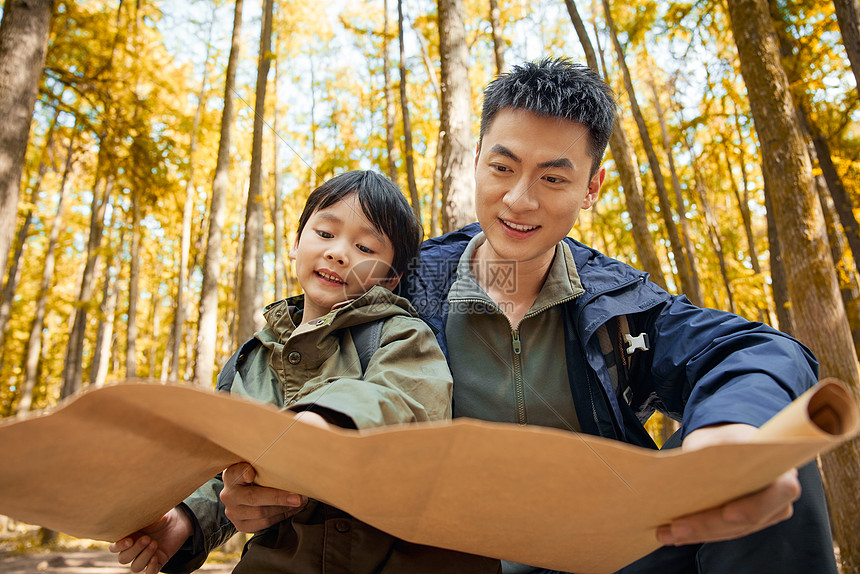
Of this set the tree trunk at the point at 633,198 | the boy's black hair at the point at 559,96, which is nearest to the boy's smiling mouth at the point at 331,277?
the boy's black hair at the point at 559,96

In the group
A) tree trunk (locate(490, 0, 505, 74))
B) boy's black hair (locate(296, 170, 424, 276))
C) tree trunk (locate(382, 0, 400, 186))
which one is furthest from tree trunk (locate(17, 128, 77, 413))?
boy's black hair (locate(296, 170, 424, 276))

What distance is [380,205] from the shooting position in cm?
186

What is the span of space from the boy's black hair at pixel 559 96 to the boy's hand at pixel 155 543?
157 centimetres

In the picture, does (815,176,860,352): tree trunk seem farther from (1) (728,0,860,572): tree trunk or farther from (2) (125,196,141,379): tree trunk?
(2) (125,196,141,379): tree trunk

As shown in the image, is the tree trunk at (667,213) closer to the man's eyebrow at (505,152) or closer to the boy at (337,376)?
the man's eyebrow at (505,152)

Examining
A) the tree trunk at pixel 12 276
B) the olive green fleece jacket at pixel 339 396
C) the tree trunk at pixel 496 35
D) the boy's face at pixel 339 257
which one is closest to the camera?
the olive green fleece jacket at pixel 339 396

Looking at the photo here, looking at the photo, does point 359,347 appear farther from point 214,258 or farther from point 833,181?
point 833,181

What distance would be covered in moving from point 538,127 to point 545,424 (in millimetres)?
965

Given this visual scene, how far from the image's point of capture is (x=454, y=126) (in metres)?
4.25

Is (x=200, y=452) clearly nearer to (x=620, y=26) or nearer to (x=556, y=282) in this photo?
(x=556, y=282)

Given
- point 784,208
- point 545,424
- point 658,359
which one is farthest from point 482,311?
point 784,208

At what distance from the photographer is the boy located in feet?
4.26

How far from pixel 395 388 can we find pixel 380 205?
0.80m

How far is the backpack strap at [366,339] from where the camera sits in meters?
1.58
